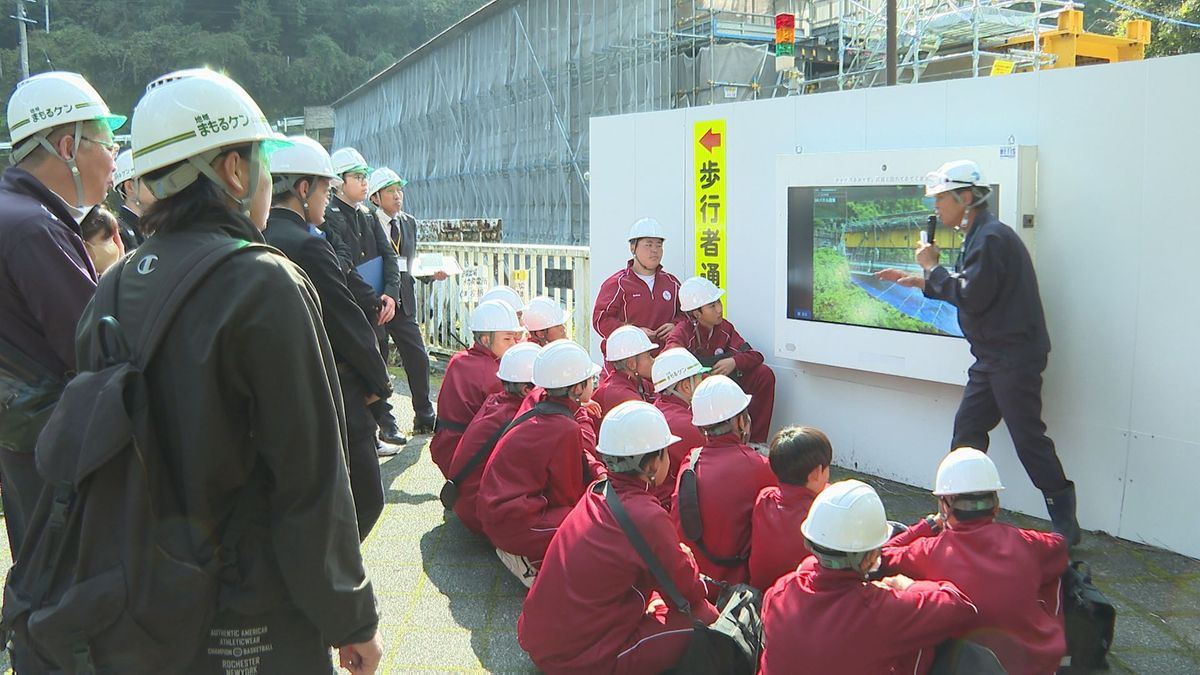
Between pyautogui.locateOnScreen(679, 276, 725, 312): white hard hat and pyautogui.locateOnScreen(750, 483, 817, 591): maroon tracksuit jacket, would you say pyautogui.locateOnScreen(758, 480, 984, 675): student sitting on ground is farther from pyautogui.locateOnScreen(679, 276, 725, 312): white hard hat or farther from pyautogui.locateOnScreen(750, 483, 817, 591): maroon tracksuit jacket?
pyautogui.locateOnScreen(679, 276, 725, 312): white hard hat

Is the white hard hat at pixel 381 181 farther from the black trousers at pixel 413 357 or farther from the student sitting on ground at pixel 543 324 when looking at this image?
the student sitting on ground at pixel 543 324

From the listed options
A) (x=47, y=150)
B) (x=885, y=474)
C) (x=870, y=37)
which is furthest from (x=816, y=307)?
(x=870, y=37)

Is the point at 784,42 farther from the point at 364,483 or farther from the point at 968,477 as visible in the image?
the point at 364,483

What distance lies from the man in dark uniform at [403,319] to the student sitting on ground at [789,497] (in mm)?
4442

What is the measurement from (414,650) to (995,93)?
15.0 feet

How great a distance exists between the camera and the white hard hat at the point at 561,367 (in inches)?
189

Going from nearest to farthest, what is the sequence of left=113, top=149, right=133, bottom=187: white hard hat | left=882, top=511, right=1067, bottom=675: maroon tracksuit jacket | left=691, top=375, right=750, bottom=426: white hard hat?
left=882, top=511, right=1067, bottom=675: maroon tracksuit jacket, left=691, top=375, right=750, bottom=426: white hard hat, left=113, top=149, right=133, bottom=187: white hard hat

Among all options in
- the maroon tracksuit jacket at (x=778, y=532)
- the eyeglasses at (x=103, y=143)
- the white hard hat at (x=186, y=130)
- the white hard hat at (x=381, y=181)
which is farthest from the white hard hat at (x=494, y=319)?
the white hard hat at (x=186, y=130)

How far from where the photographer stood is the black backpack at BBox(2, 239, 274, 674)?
1.75m

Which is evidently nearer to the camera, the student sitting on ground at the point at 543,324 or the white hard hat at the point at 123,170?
the white hard hat at the point at 123,170

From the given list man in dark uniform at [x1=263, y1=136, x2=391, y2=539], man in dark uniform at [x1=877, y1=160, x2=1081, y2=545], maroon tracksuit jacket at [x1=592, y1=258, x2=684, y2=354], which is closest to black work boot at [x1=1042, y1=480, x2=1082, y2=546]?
man in dark uniform at [x1=877, y1=160, x2=1081, y2=545]

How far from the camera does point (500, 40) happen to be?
96.7 ft

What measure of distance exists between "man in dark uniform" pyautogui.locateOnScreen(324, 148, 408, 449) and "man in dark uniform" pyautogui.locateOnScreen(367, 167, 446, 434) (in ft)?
0.42

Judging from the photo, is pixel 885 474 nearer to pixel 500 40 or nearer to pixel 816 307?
pixel 816 307
